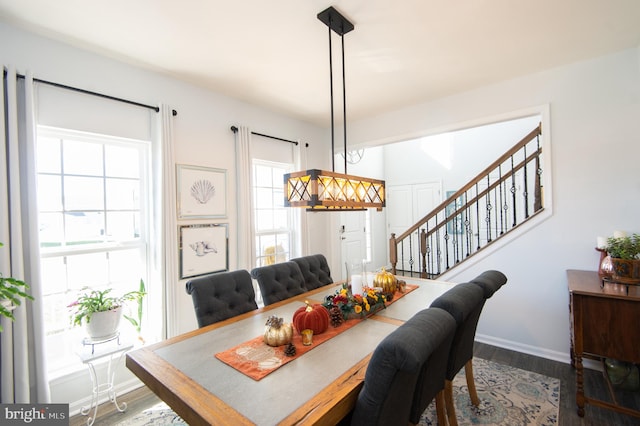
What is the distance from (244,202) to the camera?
3.19 meters

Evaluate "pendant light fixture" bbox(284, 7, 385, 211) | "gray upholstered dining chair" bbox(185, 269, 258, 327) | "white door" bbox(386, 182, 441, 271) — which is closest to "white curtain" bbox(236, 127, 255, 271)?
"gray upholstered dining chair" bbox(185, 269, 258, 327)

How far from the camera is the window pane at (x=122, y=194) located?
8.06ft

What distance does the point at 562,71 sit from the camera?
269 cm

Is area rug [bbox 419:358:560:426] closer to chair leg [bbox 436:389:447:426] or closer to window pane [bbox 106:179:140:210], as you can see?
chair leg [bbox 436:389:447:426]

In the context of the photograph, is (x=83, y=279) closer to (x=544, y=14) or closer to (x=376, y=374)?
(x=376, y=374)

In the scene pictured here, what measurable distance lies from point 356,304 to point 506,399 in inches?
59.0

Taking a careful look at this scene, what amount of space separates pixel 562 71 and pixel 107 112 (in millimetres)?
3928

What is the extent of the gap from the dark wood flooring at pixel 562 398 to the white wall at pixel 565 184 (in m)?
0.19

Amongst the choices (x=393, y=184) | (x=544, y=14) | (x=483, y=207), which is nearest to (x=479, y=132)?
(x=483, y=207)

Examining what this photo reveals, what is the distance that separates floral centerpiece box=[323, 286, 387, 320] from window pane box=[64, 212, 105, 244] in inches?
76.3

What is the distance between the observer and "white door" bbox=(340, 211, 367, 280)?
5.15 metres

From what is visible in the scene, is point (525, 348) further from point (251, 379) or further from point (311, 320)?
point (251, 379)

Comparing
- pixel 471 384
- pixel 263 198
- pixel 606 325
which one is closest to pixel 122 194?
pixel 263 198

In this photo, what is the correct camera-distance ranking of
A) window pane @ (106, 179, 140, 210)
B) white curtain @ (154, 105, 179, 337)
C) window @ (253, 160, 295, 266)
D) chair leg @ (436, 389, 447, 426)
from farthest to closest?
window @ (253, 160, 295, 266) → white curtain @ (154, 105, 179, 337) → window pane @ (106, 179, 140, 210) → chair leg @ (436, 389, 447, 426)
